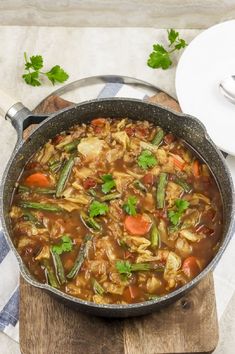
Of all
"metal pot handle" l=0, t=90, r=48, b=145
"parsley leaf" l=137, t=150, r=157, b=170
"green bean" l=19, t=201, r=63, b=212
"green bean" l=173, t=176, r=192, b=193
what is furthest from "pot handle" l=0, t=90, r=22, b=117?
"green bean" l=173, t=176, r=192, b=193

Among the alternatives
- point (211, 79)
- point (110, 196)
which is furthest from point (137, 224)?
point (211, 79)

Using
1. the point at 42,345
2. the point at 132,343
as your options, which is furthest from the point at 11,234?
the point at 132,343

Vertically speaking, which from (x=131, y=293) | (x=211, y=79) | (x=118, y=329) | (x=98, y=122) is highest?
(x=211, y=79)

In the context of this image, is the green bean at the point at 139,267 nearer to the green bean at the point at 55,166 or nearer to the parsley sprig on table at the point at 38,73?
the green bean at the point at 55,166

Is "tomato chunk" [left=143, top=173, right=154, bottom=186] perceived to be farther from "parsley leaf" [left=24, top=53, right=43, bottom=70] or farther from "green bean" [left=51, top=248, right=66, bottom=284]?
"parsley leaf" [left=24, top=53, right=43, bottom=70]

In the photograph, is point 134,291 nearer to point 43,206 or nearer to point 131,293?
point 131,293

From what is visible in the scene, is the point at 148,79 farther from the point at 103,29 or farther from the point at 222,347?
the point at 222,347
